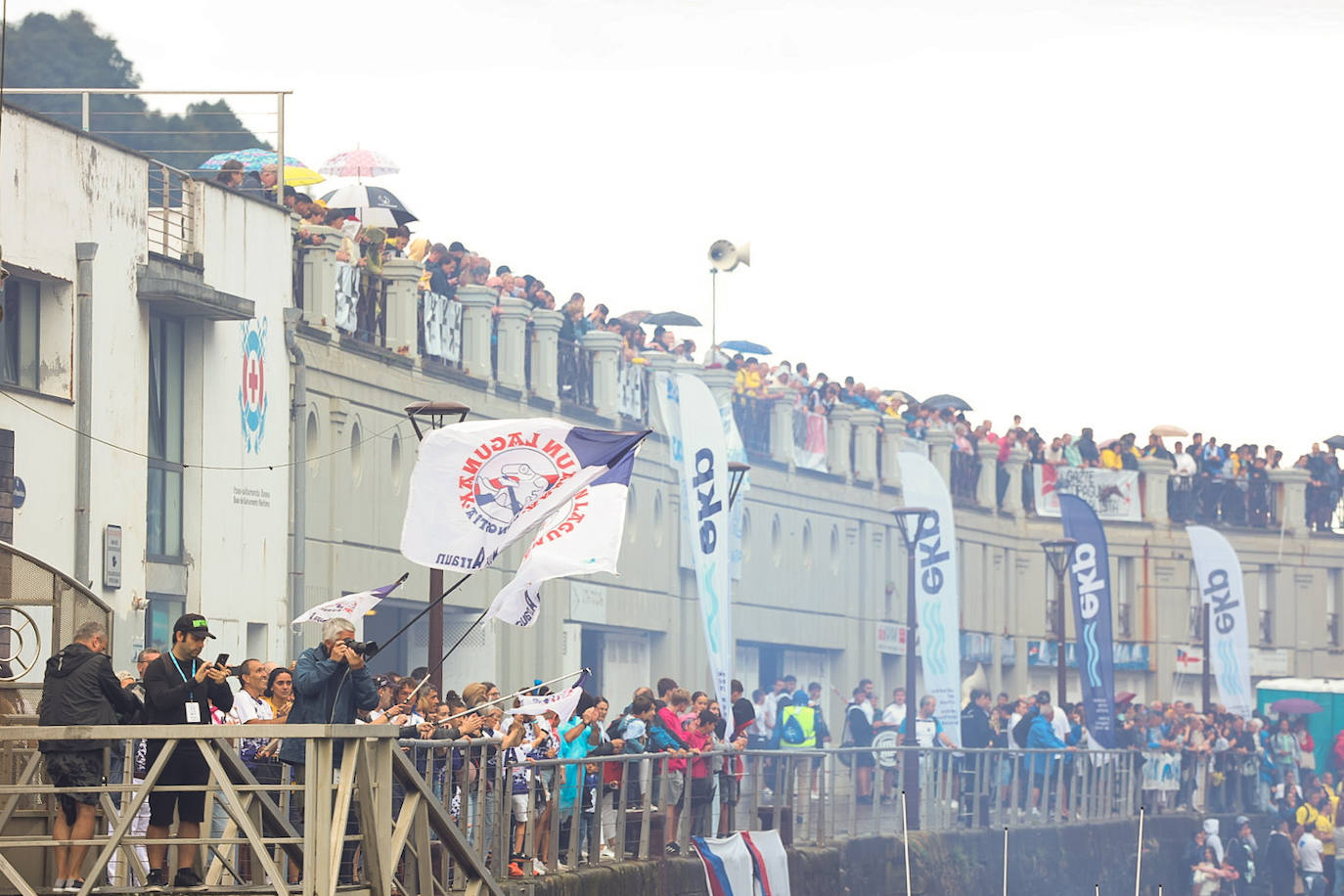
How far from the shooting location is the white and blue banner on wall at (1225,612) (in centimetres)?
5494

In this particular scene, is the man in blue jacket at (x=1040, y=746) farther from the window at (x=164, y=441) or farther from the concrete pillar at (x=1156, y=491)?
the concrete pillar at (x=1156, y=491)

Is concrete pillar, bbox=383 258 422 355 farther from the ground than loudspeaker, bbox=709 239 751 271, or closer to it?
closer to it

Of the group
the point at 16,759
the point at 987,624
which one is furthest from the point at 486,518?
the point at 987,624

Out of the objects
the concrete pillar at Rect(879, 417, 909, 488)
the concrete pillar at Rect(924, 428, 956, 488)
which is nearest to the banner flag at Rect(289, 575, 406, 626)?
the concrete pillar at Rect(879, 417, 909, 488)

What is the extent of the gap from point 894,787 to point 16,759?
21.0 m

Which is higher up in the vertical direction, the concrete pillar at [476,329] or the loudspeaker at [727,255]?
the loudspeaker at [727,255]

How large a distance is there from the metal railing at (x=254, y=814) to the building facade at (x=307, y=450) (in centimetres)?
1059

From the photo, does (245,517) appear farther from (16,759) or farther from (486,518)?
(16,759)

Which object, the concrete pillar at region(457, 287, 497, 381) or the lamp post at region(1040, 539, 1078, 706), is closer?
the concrete pillar at region(457, 287, 497, 381)

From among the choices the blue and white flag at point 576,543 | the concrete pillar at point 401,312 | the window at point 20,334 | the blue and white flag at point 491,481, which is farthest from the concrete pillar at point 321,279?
the blue and white flag at point 576,543

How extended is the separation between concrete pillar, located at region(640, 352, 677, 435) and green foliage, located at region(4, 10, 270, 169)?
84.7 feet

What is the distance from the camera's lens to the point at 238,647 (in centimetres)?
3253

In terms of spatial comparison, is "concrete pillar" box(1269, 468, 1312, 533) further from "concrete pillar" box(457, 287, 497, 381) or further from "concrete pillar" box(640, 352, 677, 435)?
"concrete pillar" box(457, 287, 497, 381)

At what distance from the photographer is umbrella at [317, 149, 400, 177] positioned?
128ft
